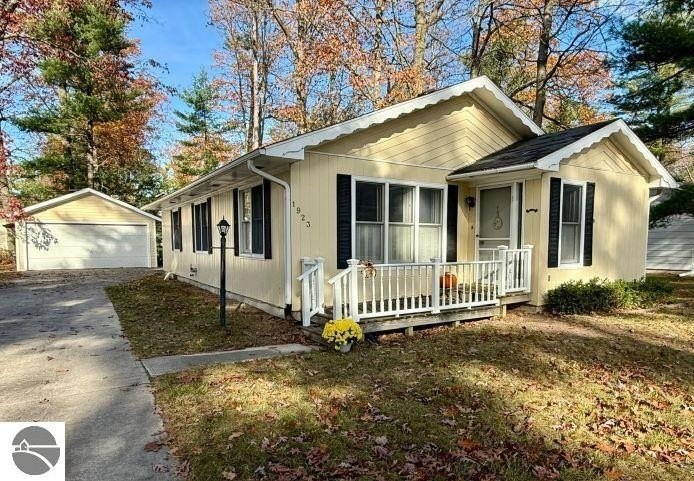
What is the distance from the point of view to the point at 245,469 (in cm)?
284

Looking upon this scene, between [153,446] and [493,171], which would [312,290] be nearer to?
[153,446]

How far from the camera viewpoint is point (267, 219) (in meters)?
7.62

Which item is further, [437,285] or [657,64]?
[657,64]

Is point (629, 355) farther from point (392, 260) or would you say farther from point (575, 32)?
point (575, 32)

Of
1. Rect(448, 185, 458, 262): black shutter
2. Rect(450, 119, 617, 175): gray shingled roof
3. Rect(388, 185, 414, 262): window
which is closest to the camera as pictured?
Rect(450, 119, 617, 175): gray shingled roof

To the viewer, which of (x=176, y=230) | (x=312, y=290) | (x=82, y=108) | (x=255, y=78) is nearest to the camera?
(x=312, y=290)

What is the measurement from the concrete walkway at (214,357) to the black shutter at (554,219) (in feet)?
16.4

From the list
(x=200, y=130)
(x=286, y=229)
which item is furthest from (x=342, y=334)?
(x=200, y=130)

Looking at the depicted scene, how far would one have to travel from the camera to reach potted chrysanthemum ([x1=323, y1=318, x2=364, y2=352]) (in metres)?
5.58

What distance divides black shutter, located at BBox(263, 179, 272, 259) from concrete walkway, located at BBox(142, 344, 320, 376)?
7.53ft

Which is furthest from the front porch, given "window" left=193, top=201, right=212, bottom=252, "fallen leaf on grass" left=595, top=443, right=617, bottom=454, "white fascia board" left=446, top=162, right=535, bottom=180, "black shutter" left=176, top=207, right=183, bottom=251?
"black shutter" left=176, top=207, right=183, bottom=251

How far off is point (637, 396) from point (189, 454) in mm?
4219

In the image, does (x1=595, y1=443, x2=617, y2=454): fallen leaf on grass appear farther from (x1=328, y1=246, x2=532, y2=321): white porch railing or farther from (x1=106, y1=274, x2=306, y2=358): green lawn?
(x1=106, y1=274, x2=306, y2=358): green lawn

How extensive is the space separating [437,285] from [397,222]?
5.42ft
